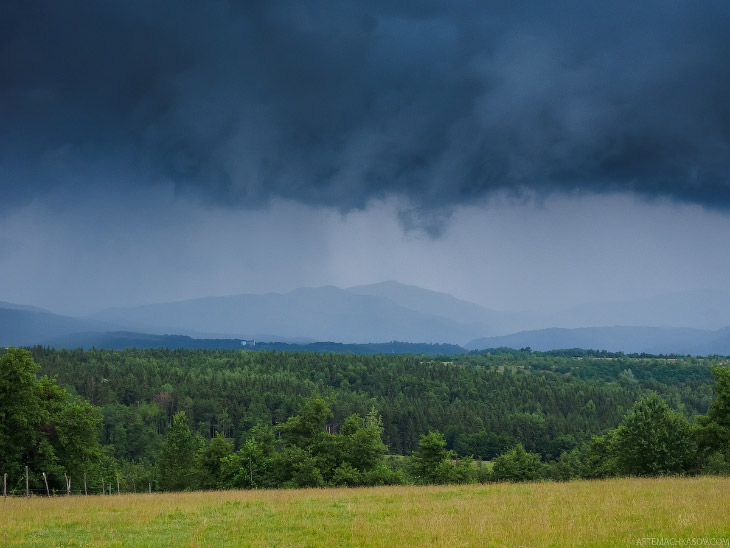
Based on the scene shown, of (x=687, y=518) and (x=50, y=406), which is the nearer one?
(x=687, y=518)

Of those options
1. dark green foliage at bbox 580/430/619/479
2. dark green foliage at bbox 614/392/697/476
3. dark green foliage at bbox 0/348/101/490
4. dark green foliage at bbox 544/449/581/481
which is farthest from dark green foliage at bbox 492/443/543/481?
dark green foliage at bbox 0/348/101/490

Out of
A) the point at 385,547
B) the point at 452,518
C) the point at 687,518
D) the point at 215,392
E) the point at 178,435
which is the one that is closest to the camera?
the point at 385,547

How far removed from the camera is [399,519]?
17.5 m

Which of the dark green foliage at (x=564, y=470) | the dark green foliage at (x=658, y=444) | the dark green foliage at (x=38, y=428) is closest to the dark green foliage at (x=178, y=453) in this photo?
the dark green foliage at (x=38, y=428)

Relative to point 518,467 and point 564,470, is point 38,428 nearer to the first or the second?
point 518,467

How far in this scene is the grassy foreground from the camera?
1409cm

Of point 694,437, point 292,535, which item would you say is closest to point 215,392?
point 694,437

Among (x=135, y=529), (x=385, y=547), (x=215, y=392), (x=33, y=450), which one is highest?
(x=385, y=547)

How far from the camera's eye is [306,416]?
158 feet

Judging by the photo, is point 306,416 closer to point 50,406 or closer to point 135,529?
→ point 50,406

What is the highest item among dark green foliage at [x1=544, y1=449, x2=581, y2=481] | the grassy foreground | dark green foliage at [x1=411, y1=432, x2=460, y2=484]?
the grassy foreground

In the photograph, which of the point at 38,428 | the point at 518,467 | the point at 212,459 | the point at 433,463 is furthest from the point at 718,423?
the point at 38,428

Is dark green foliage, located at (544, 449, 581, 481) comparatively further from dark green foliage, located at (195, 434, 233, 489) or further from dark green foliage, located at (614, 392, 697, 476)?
dark green foliage, located at (195, 434, 233, 489)

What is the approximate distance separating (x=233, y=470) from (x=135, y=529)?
36463 millimetres
